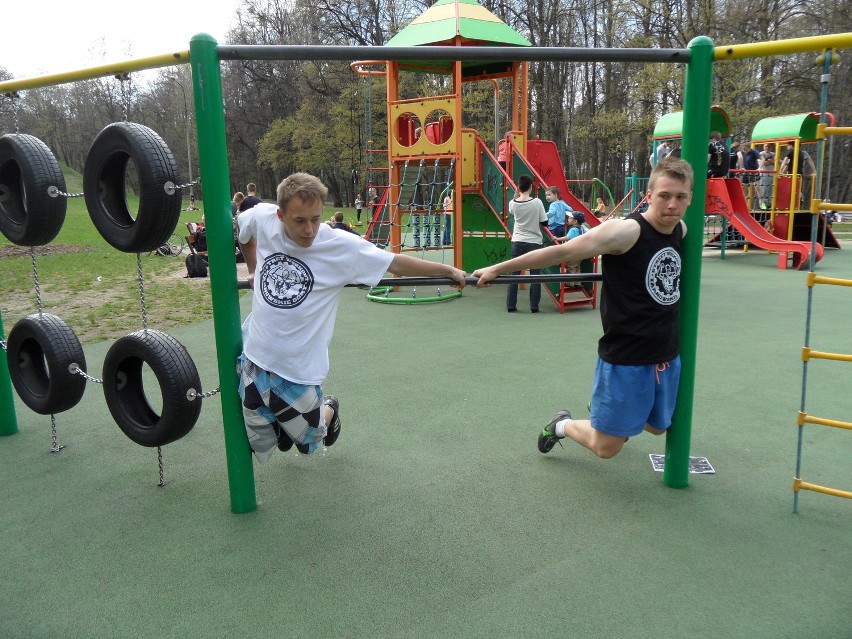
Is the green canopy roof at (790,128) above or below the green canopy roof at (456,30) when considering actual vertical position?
below

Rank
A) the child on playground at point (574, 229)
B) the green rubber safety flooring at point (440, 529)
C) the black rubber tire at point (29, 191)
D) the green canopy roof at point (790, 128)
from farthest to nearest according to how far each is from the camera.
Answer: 1. the green canopy roof at point (790, 128)
2. the child on playground at point (574, 229)
3. the black rubber tire at point (29, 191)
4. the green rubber safety flooring at point (440, 529)

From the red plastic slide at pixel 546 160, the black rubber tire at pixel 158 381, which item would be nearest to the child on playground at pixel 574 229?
the red plastic slide at pixel 546 160

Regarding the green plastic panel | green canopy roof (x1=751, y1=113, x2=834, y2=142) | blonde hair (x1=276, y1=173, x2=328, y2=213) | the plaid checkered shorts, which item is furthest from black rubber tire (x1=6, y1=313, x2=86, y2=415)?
the green plastic panel

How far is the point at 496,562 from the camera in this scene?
8.59 ft

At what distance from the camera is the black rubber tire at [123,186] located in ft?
9.41

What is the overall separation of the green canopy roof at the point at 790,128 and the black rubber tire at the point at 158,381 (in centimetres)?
1517

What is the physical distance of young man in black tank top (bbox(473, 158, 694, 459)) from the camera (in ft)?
9.24

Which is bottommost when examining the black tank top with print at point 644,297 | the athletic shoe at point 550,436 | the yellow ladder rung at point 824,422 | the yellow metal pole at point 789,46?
the athletic shoe at point 550,436

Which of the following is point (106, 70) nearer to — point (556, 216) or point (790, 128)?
point (556, 216)

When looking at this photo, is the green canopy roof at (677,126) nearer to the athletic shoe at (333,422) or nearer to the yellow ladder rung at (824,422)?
the yellow ladder rung at (824,422)

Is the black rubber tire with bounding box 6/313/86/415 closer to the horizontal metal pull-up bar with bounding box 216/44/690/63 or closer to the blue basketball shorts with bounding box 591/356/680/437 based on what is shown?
the horizontal metal pull-up bar with bounding box 216/44/690/63

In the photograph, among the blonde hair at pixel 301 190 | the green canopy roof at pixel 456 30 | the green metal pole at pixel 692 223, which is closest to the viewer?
the blonde hair at pixel 301 190

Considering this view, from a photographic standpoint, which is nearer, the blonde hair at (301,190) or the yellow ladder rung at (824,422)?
the blonde hair at (301,190)

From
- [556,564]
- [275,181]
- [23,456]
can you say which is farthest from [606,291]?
[275,181]
